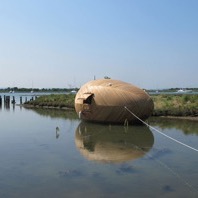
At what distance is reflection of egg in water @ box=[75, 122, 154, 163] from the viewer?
46.5ft

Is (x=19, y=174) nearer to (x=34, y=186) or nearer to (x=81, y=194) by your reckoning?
(x=34, y=186)

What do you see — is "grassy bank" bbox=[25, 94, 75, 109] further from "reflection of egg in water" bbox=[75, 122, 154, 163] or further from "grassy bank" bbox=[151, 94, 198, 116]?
"reflection of egg in water" bbox=[75, 122, 154, 163]

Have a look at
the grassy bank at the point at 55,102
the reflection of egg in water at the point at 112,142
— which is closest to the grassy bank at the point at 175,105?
the grassy bank at the point at 55,102

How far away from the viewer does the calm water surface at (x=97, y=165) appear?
9703 mm

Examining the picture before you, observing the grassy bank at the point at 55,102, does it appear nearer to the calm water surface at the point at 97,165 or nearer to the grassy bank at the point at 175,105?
the grassy bank at the point at 175,105

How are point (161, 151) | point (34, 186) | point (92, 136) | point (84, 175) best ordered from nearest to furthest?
point (34, 186) < point (84, 175) < point (161, 151) < point (92, 136)

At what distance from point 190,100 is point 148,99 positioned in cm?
1149

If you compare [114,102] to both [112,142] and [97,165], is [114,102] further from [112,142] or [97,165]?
[97,165]

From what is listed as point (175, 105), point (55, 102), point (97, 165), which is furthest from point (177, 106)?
point (97, 165)

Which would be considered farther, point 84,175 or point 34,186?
point 84,175

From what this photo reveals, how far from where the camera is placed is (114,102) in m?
23.4

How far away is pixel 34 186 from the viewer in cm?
999

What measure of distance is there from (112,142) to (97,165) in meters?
5.11

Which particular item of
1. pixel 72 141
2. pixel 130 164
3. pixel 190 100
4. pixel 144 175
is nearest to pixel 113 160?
pixel 130 164
